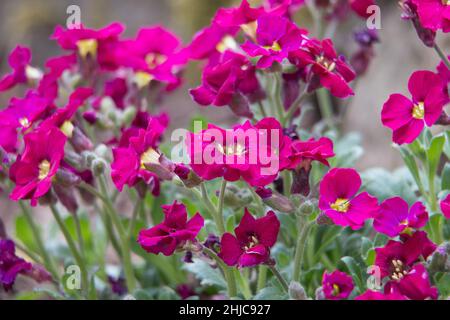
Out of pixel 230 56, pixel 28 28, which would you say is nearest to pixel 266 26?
pixel 230 56

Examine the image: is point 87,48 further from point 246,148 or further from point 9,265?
point 246,148

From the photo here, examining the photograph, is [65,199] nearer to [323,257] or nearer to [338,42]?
[323,257]

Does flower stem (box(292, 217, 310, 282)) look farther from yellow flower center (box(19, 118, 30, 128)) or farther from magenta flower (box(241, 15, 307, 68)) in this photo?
yellow flower center (box(19, 118, 30, 128))

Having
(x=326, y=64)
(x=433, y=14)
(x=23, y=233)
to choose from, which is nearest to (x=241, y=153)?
(x=326, y=64)

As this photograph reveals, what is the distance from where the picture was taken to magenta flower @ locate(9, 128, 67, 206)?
106cm

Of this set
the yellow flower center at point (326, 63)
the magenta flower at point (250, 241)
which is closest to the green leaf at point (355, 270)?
the magenta flower at point (250, 241)

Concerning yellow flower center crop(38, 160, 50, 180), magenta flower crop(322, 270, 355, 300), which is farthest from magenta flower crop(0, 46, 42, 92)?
magenta flower crop(322, 270, 355, 300)

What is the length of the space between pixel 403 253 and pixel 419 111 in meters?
0.21

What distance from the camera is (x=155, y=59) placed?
1.52m

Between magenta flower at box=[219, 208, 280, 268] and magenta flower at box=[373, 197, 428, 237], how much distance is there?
5.9 inches

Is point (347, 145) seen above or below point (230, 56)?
below

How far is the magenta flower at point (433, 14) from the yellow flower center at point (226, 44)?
430 millimetres
